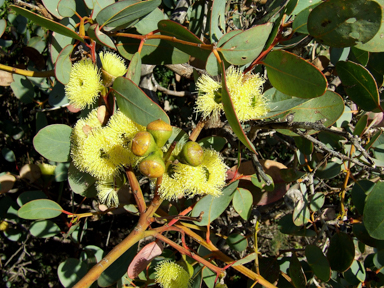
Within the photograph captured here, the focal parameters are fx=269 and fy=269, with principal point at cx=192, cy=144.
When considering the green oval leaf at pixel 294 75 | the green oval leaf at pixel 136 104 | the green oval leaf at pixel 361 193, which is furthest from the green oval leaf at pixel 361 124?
the green oval leaf at pixel 136 104

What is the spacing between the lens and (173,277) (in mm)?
1252

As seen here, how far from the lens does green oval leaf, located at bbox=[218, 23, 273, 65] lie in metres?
0.88

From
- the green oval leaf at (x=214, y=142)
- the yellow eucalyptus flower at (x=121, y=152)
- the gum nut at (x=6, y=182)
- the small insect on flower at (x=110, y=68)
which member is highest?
the small insect on flower at (x=110, y=68)

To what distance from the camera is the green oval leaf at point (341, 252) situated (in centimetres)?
137

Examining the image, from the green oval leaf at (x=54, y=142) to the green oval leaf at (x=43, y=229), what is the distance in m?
0.77

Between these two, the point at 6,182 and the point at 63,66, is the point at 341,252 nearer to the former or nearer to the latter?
the point at 63,66

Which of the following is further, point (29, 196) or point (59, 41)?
point (29, 196)

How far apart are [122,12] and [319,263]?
148 centimetres

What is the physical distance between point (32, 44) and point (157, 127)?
1.86 m

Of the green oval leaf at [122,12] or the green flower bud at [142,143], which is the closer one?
the green flower bud at [142,143]

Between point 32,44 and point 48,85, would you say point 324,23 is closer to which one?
point 48,85

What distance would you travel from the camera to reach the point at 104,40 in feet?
3.27

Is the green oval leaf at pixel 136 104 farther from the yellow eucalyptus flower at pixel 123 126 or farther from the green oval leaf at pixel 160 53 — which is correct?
the green oval leaf at pixel 160 53

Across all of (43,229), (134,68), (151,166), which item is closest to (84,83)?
(134,68)
